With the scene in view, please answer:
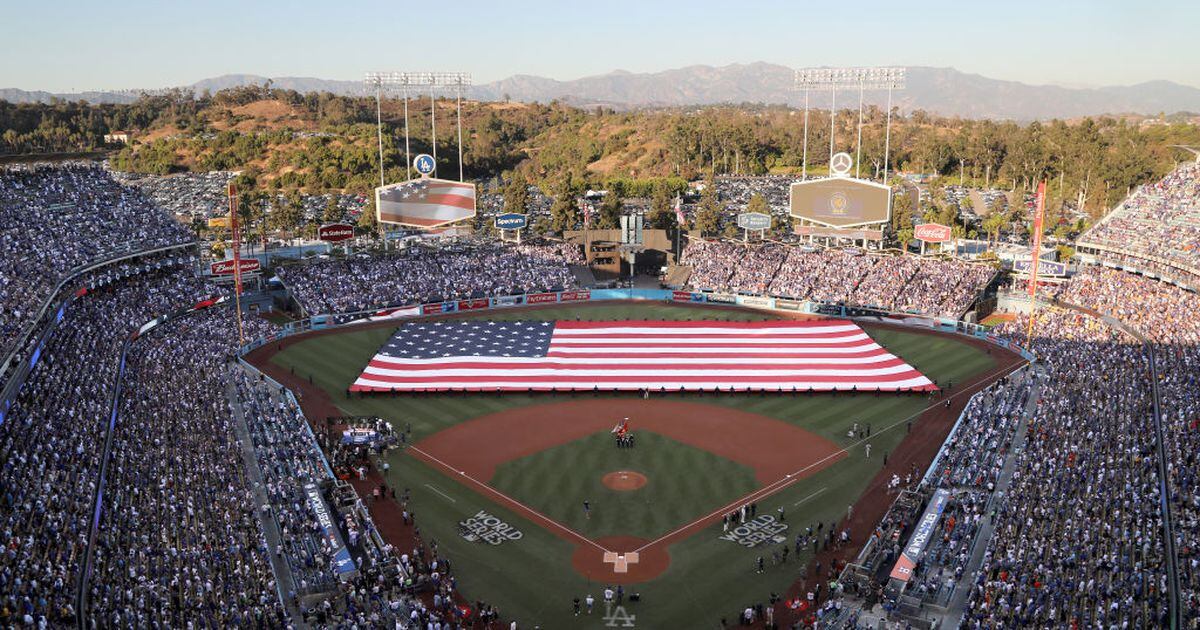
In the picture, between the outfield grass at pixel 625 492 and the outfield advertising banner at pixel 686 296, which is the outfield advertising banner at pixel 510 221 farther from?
the outfield grass at pixel 625 492

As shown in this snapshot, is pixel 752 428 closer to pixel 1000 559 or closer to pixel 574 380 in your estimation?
pixel 574 380

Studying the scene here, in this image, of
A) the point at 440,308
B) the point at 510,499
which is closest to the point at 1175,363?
the point at 510,499

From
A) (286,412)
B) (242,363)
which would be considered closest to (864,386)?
(286,412)

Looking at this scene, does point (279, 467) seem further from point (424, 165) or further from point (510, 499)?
point (424, 165)

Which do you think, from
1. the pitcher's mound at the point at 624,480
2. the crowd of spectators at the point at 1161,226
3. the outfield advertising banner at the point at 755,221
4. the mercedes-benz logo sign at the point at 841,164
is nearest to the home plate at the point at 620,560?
the pitcher's mound at the point at 624,480

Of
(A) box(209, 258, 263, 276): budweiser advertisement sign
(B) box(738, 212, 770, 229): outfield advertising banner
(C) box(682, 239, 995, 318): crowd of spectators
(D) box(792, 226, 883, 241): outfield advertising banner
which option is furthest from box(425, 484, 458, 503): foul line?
(B) box(738, 212, 770, 229): outfield advertising banner
